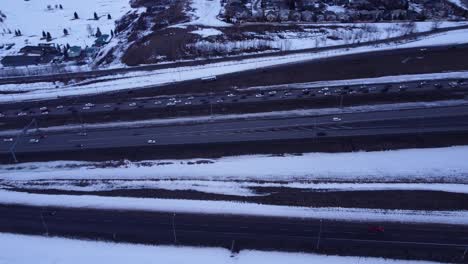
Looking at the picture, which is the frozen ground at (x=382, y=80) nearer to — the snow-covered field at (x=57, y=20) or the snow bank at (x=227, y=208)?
the snow bank at (x=227, y=208)

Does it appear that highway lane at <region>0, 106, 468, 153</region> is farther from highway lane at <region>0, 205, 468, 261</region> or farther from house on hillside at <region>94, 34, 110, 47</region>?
house on hillside at <region>94, 34, 110, 47</region>

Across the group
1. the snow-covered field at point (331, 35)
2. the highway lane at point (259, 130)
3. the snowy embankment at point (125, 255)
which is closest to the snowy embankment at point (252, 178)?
the highway lane at point (259, 130)

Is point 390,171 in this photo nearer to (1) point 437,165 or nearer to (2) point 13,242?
(1) point 437,165

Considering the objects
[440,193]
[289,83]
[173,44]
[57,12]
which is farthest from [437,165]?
[57,12]

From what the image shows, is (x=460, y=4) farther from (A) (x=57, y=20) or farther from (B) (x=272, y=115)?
(A) (x=57, y=20)

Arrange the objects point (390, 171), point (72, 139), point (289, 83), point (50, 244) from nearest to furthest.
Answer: point (50, 244) < point (390, 171) < point (72, 139) < point (289, 83)

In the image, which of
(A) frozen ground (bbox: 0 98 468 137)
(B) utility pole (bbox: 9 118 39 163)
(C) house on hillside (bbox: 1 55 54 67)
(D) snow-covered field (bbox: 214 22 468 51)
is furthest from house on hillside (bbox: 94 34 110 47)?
(A) frozen ground (bbox: 0 98 468 137)
